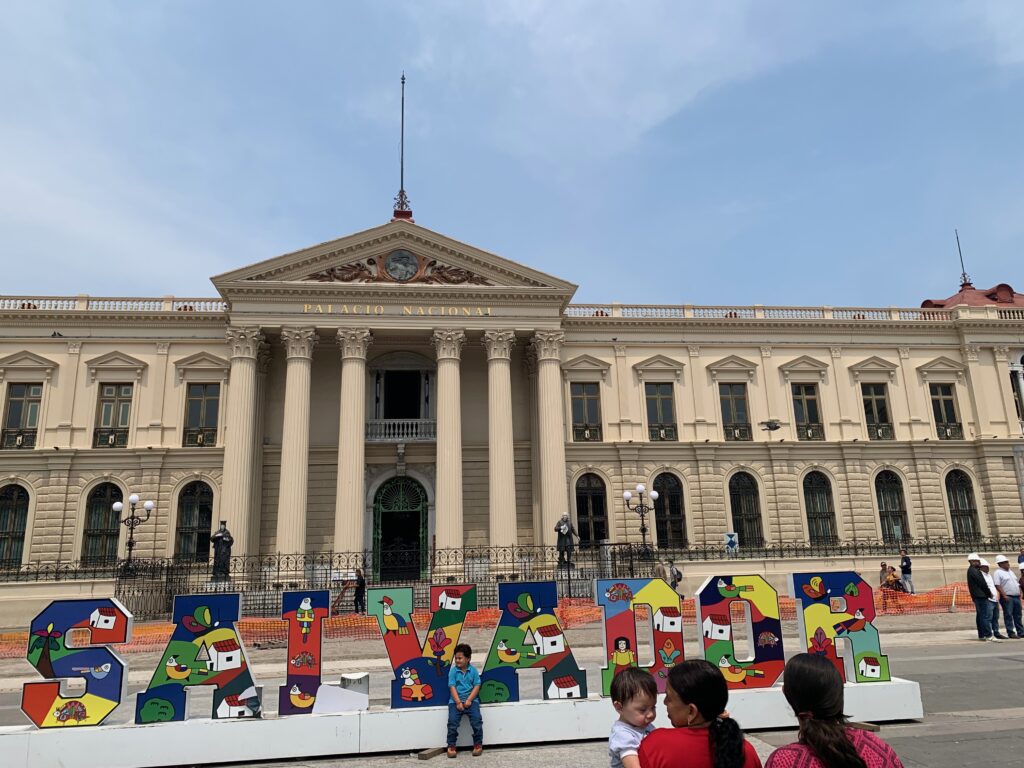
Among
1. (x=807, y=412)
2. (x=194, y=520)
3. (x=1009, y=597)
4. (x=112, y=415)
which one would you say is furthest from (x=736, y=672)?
(x=112, y=415)

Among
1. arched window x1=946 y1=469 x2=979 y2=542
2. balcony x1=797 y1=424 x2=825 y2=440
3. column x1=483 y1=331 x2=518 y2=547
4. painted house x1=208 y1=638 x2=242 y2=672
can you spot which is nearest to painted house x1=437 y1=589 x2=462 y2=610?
painted house x1=208 y1=638 x2=242 y2=672

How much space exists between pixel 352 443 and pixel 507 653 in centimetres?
2051

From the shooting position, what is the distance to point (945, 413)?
35.5 metres

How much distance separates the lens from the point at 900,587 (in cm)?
2330

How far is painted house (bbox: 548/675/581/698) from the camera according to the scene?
889cm

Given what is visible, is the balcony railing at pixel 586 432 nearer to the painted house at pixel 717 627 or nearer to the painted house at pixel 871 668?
the painted house at pixel 871 668

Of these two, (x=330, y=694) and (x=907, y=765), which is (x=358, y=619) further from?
(x=907, y=765)

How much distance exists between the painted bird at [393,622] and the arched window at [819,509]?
94.4 feet

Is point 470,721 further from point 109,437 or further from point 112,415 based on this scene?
point 112,415

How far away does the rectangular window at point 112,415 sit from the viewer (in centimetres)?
3072

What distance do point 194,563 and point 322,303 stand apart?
38.6 ft

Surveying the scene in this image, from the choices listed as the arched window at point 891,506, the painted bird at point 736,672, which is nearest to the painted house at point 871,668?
the painted bird at point 736,672

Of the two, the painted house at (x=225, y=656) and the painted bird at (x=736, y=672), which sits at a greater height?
the painted house at (x=225, y=656)

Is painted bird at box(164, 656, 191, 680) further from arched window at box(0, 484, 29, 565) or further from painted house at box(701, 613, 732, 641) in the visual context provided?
arched window at box(0, 484, 29, 565)
